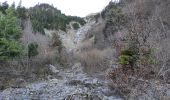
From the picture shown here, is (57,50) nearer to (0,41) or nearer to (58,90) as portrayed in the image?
(0,41)

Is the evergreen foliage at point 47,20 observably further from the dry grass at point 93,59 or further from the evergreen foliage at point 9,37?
the evergreen foliage at point 9,37

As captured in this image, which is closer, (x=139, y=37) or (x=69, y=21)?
(x=139, y=37)

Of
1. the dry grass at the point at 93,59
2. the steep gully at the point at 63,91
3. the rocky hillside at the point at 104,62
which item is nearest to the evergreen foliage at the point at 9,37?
the rocky hillside at the point at 104,62

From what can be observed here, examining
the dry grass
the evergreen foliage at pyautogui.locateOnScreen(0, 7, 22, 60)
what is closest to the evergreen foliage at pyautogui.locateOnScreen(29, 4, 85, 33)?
the dry grass

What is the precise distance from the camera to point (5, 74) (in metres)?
28.4

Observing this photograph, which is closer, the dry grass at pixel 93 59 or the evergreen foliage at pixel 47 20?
the dry grass at pixel 93 59

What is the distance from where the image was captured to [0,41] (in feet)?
90.5

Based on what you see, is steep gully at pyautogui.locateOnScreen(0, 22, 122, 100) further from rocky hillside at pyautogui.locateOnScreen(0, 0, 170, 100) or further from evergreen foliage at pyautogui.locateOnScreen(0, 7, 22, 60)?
evergreen foliage at pyautogui.locateOnScreen(0, 7, 22, 60)

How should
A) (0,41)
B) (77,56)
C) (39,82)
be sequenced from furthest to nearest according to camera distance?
(77,56) < (0,41) < (39,82)

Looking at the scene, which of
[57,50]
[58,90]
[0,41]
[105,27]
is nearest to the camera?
[58,90]

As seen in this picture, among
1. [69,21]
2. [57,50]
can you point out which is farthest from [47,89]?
[69,21]

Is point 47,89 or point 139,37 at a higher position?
point 139,37

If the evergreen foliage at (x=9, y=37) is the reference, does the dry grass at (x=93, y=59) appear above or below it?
below

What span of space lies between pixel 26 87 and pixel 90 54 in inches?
532
